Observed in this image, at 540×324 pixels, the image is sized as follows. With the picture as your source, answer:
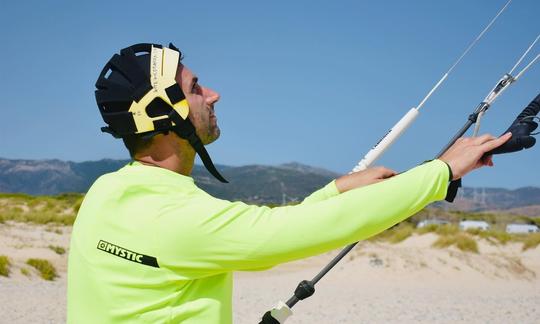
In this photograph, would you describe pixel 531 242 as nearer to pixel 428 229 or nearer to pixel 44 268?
pixel 428 229

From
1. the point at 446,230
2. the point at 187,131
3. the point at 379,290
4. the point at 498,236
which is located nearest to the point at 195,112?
the point at 187,131

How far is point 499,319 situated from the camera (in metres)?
14.0

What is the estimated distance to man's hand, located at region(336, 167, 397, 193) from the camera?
2475mm

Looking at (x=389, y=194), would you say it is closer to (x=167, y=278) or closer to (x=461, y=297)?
(x=167, y=278)

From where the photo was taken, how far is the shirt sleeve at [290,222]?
2084 millimetres

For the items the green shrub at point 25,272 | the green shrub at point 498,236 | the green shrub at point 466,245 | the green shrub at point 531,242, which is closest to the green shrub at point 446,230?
the green shrub at point 498,236

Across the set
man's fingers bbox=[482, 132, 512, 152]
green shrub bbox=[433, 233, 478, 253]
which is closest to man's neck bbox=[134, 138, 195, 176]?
man's fingers bbox=[482, 132, 512, 152]

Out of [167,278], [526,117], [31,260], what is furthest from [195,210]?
[31,260]

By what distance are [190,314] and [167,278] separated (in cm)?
14

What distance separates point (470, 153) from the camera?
223cm

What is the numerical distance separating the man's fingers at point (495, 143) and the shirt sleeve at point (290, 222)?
0.19 meters

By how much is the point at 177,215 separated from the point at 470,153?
36.1 inches

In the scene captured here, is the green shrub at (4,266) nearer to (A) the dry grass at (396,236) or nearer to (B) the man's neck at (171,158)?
(B) the man's neck at (171,158)

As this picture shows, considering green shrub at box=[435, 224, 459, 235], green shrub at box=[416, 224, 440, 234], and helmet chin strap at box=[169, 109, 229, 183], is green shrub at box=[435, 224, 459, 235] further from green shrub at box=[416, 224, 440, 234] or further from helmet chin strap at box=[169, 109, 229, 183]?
helmet chin strap at box=[169, 109, 229, 183]
